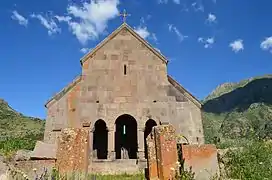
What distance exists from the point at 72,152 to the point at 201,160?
2.58m

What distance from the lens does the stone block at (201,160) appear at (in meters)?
7.25

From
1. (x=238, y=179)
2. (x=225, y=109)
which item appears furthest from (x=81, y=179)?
(x=225, y=109)

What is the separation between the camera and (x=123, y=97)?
16031 millimetres

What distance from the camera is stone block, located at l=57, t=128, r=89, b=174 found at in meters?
6.93

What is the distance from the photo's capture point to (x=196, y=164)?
7.31 metres

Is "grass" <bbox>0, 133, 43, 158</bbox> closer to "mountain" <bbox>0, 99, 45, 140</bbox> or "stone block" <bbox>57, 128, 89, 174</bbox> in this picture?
"stone block" <bbox>57, 128, 89, 174</bbox>

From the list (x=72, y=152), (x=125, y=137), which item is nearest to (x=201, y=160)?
(x=72, y=152)

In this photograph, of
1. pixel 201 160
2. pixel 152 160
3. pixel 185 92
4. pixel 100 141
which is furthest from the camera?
pixel 100 141

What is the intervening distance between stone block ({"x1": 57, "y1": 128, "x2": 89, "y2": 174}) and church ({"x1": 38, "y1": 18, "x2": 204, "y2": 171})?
8.15 m

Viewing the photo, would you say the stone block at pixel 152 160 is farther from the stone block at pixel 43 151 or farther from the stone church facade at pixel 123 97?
the stone church facade at pixel 123 97

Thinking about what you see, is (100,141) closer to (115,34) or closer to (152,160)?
(115,34)

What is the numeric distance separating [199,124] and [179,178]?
934cm

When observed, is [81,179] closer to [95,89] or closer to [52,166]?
[52,166]

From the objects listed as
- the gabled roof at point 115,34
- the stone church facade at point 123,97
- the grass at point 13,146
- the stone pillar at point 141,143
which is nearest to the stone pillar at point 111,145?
the stone church facade at point 123,97
